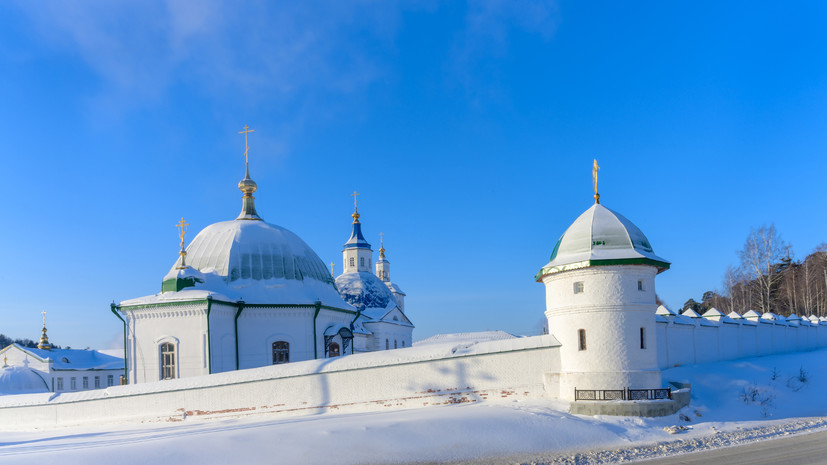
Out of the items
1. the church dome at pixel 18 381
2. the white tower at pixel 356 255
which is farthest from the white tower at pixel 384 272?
the church dome at pixel 18 381

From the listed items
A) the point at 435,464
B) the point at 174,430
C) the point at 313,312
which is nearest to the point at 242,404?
the point at 174,430

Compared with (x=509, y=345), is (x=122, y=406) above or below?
below

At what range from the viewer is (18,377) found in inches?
1331

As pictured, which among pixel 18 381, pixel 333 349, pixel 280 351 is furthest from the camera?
pixel 18 381

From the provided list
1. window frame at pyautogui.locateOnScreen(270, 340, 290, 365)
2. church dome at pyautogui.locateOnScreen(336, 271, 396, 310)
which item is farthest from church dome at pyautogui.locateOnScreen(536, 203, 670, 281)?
church dome at pyautogui.locateOnScreen(336, 271, 396, 310)

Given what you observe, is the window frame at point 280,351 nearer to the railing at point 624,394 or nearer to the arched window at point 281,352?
the arched window at point 281,352

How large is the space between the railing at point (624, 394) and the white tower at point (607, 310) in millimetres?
212

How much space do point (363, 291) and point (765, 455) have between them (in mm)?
33329

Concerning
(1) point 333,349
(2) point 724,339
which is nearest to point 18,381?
(1) point 333,349

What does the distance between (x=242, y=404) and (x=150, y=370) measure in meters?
5.06

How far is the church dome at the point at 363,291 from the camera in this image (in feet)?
139

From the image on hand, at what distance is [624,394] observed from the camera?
14.5 meters

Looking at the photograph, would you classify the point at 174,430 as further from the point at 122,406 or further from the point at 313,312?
the point at 313,312

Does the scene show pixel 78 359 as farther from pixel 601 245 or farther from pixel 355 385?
pixel 601 245
